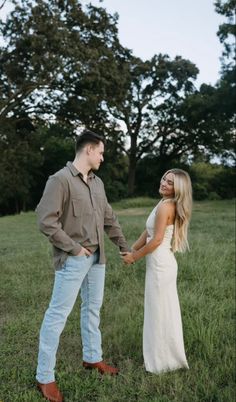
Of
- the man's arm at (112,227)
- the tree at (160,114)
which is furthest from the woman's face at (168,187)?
the tree at (160,114)

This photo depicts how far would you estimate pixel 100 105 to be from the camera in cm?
2523

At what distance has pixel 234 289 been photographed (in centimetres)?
670

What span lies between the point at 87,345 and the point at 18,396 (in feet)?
2.48

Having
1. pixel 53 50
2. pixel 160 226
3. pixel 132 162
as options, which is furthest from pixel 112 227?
pixel 132 162

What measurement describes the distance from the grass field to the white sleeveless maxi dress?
0.52 ft

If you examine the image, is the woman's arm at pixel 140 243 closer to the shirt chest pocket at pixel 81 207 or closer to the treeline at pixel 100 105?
the shirt chest pocket at pixel 81 207

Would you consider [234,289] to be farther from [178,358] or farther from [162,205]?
[162,205]

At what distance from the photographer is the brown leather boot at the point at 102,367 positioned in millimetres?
3969

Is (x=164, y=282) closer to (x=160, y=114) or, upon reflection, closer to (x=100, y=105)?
(x=100, y=105)

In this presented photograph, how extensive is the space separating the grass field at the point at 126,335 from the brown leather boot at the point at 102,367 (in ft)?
0.21

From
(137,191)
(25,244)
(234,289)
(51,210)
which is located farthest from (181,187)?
(137,191)

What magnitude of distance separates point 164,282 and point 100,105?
872 inches

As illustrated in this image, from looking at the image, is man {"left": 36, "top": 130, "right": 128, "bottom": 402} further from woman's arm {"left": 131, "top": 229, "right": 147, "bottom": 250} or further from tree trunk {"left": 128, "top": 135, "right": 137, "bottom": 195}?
tree trunk {"left": 128, "top": 135, "right": 137, "bottom": 195}

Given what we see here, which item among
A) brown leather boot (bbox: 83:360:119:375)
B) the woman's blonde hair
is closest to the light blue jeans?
brown leather boot (bbox: 83:360:119:375)
